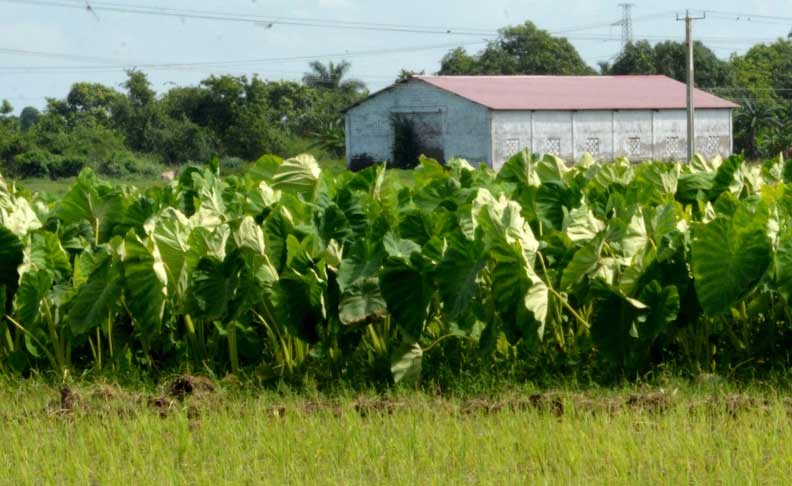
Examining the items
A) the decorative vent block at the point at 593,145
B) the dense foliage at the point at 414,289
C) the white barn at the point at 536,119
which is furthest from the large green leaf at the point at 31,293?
the decorative vent block at the point at 593,145

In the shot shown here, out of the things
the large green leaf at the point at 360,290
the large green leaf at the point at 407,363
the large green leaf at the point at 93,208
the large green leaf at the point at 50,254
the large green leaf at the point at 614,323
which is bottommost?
the large green leaf at the point at 407,363

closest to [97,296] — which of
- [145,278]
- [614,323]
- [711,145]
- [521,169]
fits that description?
[145,278]

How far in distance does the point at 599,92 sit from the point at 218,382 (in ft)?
147

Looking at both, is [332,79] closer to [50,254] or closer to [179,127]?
[179,127]

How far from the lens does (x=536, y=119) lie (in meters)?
45.8

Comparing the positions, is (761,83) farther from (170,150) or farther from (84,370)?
(84,370)

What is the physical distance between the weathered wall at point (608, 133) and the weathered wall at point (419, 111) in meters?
0.87

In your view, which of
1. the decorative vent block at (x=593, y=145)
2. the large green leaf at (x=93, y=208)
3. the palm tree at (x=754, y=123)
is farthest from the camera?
the palm tree at (x=754, y=123)

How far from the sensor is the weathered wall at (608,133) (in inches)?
1778

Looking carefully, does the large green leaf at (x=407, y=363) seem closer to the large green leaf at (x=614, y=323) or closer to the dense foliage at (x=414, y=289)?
the dense foliage at (x=414, y=289)

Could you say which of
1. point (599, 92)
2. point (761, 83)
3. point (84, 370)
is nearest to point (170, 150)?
point (599, 92)

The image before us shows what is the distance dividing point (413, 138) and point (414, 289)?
137 ft

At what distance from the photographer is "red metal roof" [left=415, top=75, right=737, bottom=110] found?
46.3 meters

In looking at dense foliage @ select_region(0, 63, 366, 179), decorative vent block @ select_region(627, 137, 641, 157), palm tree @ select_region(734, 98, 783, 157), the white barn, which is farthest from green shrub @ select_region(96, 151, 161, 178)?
palm tree @ select_region(734, 98, 783, 157)
